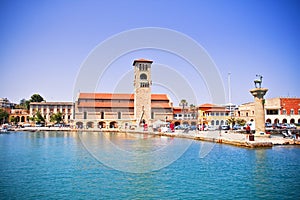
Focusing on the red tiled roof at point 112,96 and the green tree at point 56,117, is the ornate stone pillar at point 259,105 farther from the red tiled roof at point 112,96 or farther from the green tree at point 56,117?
the green tree at point 56,117

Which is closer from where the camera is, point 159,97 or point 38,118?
point 38,118

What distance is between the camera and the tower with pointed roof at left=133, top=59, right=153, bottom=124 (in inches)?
2736

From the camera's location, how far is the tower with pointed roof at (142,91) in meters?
69.5

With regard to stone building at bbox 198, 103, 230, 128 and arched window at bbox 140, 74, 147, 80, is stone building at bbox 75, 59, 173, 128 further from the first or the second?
stone building at bbox 198, 103, 230, 128

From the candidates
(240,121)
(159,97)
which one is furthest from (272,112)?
(159,97)

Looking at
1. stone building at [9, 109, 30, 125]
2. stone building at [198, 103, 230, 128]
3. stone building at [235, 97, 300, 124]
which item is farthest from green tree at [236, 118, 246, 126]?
stone building at [9, 109, 30, 125]

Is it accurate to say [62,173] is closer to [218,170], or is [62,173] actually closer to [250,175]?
[218,170]

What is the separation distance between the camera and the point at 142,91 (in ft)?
→ 229

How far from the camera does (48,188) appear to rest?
1344cm

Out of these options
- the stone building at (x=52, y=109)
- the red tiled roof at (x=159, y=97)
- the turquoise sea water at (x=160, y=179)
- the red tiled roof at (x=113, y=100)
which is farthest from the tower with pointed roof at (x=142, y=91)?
the turquoise sea water at (x=160, y=179)

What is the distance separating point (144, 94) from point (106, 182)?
2195 inches

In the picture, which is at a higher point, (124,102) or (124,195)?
(124,102)

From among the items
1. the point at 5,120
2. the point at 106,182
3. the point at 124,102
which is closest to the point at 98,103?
the point at 124,102

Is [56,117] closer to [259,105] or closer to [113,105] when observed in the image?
[113,105]
